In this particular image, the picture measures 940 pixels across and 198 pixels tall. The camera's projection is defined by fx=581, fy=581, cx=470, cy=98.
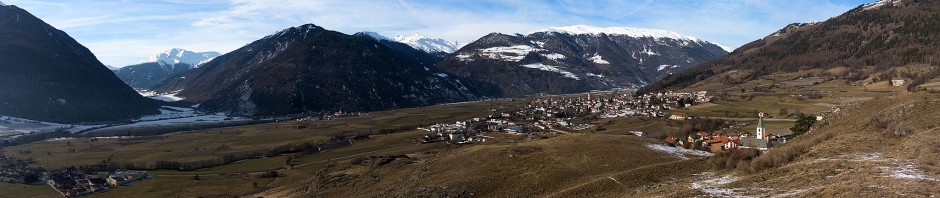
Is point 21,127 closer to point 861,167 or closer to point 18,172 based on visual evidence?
point 18,172

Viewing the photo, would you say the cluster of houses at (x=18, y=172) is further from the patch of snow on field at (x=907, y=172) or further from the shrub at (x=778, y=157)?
the patch of snow on field at (x=907, y=172)

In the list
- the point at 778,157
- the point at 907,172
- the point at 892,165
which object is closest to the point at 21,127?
the point at 778,157

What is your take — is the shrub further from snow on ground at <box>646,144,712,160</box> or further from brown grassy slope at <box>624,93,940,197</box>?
snow on ground at <box>646,144,712,160</box>

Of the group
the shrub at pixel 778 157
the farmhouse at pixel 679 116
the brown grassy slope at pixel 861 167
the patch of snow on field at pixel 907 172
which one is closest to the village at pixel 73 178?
the brown grassy slope at pixel 861 167

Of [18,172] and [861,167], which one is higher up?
[861,167]

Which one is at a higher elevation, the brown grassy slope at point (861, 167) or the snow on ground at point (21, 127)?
the brown grassy slope at point (861, 167)

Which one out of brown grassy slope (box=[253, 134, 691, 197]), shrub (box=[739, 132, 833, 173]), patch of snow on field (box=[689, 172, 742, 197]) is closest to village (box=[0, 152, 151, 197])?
brown grassy slope (box=[253, 134, 691, 197])
